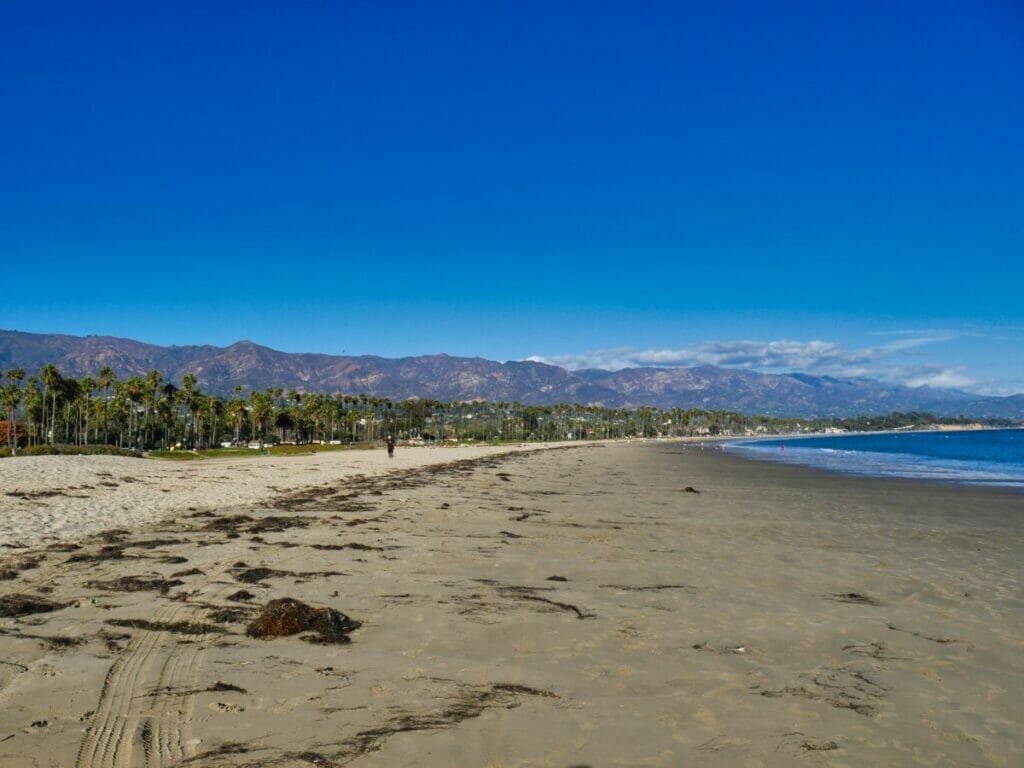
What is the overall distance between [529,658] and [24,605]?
18.6 ft

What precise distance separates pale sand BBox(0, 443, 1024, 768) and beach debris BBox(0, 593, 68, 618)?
192mm

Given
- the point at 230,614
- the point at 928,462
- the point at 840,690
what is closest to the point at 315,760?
the point at 230,614

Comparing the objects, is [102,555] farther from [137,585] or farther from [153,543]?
[137,585]

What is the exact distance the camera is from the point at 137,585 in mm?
9398

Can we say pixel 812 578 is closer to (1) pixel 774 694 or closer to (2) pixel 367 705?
(1) pixel 774 694

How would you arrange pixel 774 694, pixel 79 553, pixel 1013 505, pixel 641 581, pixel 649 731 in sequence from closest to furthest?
pixel 649 731, pixel 774 694, pixel 641 581, pixel 79 553, pixel 1013 505

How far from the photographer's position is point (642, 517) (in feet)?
65.5

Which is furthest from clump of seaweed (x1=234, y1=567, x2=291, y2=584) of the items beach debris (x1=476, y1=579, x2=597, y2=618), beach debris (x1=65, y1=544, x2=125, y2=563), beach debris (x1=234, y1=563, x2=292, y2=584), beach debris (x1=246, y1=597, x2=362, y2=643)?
beach debris (x1=476, y1=579, x2=597, y2=618)

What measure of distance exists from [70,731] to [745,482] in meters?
35.6

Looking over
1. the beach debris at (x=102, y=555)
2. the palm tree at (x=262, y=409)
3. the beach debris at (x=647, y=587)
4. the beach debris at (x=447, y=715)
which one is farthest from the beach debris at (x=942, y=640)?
the palm tree at (x=262, y=409)

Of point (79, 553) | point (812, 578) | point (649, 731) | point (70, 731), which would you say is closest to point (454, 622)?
point (649, 731)

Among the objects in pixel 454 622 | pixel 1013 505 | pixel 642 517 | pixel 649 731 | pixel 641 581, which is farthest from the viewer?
pixel 1013 505

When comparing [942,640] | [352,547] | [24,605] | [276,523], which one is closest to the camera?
[942,640]

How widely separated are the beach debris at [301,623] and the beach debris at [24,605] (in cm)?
240
